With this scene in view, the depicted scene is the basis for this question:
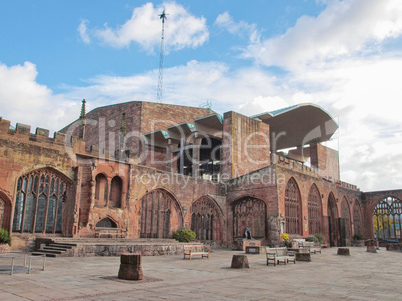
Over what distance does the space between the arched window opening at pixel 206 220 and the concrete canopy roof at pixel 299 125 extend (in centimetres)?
1208

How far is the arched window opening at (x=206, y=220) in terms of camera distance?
2541cm

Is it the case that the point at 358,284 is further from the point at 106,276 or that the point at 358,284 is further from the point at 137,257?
the point at 106,276

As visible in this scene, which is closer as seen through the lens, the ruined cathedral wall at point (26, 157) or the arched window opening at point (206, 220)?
the ruined cathedral wall at point (26, 157)

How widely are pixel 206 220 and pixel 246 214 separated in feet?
9.72

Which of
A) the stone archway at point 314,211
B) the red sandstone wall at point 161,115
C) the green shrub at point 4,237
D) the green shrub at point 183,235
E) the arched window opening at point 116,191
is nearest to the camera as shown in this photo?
the green shrub at point 4,237

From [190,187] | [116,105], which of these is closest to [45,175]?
[190,187]

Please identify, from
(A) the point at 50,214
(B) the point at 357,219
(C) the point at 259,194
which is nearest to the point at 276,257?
(C) the point at 259,194

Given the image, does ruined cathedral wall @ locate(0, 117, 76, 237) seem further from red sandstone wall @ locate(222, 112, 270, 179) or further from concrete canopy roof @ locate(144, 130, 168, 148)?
concrete canopy roof @ locate(144, 130, 168, 148)

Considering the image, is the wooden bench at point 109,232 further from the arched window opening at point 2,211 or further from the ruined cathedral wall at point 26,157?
the arched window opening at point 2,211

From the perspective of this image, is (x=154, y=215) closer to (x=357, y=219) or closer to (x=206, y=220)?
(x=206, y=220)

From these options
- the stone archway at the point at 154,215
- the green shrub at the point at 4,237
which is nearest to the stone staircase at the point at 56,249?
the green shrub at the point at 4,237

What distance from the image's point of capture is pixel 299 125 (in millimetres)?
39875

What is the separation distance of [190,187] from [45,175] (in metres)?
9.75

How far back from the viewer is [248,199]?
2586 centimetres
